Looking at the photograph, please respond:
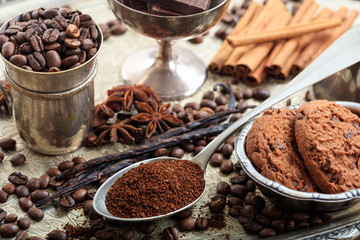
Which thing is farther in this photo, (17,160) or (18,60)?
(17,160)

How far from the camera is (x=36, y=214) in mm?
1903

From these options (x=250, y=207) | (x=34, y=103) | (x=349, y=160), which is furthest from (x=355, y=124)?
(x=34, y=103)

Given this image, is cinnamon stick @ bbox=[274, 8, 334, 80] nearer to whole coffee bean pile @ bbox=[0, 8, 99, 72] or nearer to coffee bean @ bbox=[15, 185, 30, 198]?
whole coffee bean pile @ bbox=[0, 8, 99, 72]

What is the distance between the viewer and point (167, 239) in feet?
6.07

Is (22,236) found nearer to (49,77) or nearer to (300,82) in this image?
(49,77)

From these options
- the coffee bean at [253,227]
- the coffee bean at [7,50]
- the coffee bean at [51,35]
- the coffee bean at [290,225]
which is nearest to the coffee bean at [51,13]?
the coffee bean at [51,35]

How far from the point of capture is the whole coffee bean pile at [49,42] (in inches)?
75.7

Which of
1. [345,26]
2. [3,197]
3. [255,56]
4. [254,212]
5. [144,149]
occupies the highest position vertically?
[345,26]

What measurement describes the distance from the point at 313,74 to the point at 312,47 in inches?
28.5

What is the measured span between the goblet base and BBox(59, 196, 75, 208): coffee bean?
90cm

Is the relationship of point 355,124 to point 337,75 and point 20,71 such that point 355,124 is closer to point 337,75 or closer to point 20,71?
point 337,75

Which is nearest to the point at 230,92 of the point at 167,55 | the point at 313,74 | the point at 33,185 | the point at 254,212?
the point at 167,55

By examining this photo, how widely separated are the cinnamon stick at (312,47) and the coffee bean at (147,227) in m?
1.42

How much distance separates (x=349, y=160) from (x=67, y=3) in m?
2.22
